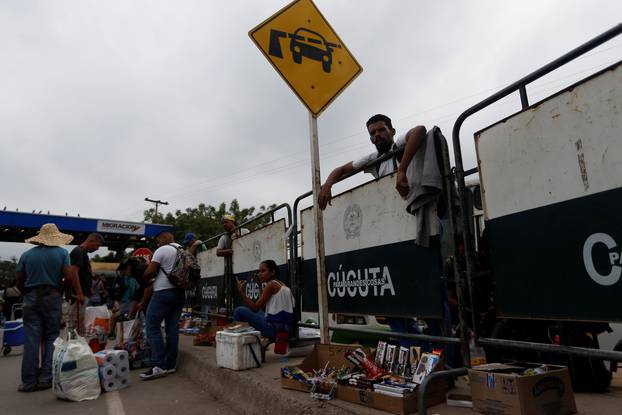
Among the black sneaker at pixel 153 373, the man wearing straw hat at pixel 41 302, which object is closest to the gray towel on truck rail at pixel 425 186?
the black sneaker at pixel 153 373

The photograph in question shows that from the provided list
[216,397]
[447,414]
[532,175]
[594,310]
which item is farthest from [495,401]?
[216,397]

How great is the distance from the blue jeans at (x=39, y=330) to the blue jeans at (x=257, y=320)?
2083 mm

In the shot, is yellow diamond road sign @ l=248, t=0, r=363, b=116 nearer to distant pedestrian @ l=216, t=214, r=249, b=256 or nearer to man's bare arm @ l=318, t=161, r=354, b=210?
man's bare arm @ l=318, t=161, r=354, b=210

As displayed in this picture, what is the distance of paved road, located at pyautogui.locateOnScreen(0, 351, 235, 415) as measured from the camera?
11.9ft

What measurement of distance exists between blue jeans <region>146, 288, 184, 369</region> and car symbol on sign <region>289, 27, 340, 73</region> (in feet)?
10.5

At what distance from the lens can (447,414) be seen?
2291mm

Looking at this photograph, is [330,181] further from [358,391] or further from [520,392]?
[520,392]

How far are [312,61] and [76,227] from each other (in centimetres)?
1711

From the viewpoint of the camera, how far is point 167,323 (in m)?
5.09

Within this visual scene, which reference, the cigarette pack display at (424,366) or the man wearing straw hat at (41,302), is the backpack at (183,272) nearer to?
the man wearing straw hat at (41,302)

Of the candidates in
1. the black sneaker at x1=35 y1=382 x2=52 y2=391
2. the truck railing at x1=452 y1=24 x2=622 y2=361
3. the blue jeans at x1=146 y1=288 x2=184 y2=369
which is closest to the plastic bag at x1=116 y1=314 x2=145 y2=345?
the blue jeans at x1=146 y1=288 x2=184 y2=369

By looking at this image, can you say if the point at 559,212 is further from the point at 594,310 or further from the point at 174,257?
the point at 174,257

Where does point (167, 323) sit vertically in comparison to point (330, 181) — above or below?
below

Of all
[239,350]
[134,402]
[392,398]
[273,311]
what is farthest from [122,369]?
[392,398]
